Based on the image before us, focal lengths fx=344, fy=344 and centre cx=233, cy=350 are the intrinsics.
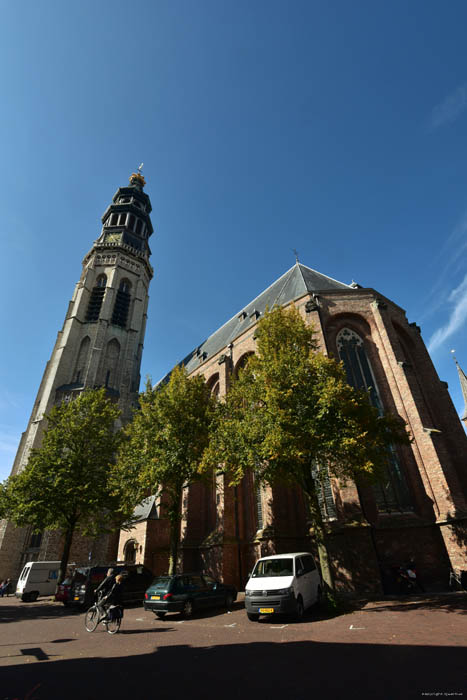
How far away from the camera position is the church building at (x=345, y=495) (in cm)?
1352

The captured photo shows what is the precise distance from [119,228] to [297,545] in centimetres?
4420

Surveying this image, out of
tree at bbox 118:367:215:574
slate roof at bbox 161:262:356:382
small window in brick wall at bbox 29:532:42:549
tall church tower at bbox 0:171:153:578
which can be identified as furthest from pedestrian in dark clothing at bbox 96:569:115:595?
small window in brick wall at bbox 29:532:42:549

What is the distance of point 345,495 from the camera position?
14148 millimetres

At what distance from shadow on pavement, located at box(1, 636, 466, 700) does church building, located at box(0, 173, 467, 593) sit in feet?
25.9

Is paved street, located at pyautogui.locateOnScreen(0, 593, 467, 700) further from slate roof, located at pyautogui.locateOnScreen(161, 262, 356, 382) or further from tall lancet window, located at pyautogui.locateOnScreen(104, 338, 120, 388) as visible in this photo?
tall lancet window, located at pyautogui.locateOnScreen(104, 338, 120, 388)

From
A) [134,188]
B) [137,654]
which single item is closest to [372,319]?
[137,654]

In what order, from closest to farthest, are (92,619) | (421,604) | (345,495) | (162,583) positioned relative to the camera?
1. (92,619)
2. (421,604)
3. (162,583)
4. (345,495)

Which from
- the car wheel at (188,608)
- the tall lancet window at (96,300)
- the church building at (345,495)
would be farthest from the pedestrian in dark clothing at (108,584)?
the tall lancet window at (96,300)

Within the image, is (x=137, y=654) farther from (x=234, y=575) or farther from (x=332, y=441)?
(x=234, y=575)

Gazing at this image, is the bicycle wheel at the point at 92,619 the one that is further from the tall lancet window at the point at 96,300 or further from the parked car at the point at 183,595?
the tall lancet window at the point at 96,300

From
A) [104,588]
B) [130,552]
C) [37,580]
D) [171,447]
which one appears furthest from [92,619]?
[130,552]

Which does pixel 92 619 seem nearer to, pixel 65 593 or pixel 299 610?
pixel 299 610

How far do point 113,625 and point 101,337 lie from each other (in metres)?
31.3

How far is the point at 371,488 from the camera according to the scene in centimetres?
1529
